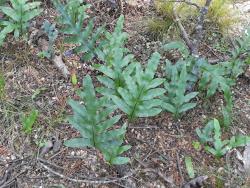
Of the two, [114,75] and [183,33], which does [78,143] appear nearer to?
[114,75]

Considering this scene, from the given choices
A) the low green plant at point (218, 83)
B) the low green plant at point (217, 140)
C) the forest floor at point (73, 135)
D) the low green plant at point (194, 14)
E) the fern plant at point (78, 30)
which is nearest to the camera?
the forest floor at point (73, 135)

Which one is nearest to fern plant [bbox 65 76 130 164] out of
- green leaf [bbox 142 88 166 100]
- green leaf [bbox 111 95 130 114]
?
green leaf [bbox 111 95 130 114]

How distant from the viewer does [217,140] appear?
2420mm

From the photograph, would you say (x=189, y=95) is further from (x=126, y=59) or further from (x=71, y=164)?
(x=71, y=164)

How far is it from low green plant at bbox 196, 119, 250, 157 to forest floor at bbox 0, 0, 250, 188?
1.9 inches

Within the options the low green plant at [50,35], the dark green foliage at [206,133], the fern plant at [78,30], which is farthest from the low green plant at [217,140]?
the low green plant at [50,35]

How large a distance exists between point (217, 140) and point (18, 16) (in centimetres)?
135

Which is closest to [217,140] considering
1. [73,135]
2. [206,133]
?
[206,133]

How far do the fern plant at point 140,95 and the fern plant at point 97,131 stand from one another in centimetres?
14

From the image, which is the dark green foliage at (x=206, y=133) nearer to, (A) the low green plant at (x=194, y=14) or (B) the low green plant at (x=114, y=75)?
(B) the low green plant at (x=114, y=75)

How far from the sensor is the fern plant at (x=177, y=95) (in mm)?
2492

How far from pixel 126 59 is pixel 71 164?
0.66 m

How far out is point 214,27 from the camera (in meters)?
3.11

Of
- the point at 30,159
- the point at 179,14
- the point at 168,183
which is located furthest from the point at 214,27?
the point at 30,159
